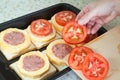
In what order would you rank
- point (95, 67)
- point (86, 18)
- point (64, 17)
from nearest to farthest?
point (95, 67) < point (86, 18) < point (64, 17)

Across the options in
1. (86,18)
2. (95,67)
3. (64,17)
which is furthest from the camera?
(64,17)

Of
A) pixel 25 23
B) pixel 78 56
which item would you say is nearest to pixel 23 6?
pixel 25 23

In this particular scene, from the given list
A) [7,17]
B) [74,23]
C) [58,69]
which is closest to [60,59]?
[58,69]

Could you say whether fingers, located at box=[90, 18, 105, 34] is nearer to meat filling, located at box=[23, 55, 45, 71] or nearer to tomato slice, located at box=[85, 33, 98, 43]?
tomato slice, located at box=[85, 33, 98, 43]

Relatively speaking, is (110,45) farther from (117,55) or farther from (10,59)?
(10,59)

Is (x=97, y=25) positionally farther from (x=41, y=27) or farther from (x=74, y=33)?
(x=41, y=27)

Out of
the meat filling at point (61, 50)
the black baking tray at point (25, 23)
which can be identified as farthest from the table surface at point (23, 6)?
the meat filling at point (61, 50)

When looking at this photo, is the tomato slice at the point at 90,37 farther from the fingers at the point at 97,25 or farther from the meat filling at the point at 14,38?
the meat filling at the point at 14,38
